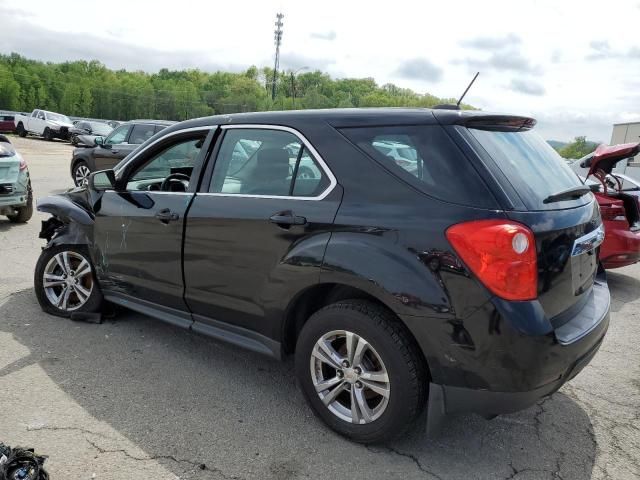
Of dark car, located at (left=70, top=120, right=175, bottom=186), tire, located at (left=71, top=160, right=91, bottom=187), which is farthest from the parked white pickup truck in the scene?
dark car, located at (left=70, top=120, right=175, bottom=186)

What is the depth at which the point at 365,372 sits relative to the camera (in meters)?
2.75

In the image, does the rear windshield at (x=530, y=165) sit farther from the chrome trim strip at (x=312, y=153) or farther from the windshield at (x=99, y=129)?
the windshield at (x=99, y=129)

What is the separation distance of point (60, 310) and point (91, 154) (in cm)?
870

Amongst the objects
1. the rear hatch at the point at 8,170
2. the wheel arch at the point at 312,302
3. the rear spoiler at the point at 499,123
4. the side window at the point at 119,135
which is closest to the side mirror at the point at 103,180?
the wheel arch at the point at 312,302

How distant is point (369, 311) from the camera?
2.70 m

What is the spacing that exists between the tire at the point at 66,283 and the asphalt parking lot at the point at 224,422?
9.0 inches

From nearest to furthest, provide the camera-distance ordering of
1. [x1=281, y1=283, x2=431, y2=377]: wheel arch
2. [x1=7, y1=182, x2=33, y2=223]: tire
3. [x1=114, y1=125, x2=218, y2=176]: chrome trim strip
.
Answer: [x1=281, y1=283, x2=431, y2=377]: wheel arch < [x1=114, y1=125, x2=218, y2=176]: chrome trim strip < [x1=7, y1=182, x2=33, y2=223]: tire

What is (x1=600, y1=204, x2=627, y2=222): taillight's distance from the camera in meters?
5.96

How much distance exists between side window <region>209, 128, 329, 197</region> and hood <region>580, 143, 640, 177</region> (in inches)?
142

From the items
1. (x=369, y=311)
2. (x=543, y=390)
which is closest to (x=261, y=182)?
(x=369, y=311)

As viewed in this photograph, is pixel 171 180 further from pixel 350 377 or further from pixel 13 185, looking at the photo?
pixel 13 185

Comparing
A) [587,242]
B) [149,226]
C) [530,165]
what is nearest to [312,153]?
[530,165]

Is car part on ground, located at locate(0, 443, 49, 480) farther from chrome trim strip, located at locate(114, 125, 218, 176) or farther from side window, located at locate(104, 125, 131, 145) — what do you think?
side window, located at locate(104, 125, 131, 145)

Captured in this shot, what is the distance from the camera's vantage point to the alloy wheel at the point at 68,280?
442 centimetres
